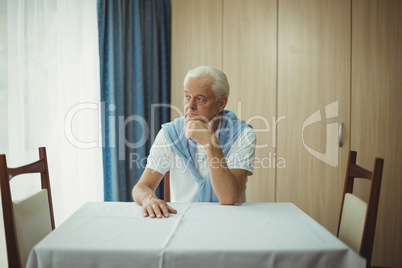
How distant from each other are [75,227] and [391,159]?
7.73 feet

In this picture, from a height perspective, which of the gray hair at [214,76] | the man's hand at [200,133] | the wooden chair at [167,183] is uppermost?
the gray hair at [214,76]

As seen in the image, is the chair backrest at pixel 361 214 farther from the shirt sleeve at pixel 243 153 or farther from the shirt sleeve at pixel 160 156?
the shirt sleeve at pixel 160 156

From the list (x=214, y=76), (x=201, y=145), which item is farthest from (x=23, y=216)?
(x=214, y=76)

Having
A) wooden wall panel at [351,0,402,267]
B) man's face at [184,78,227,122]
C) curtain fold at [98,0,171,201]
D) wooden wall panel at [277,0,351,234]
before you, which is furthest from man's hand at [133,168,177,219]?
wooden wall panel at [351,0,402,267]

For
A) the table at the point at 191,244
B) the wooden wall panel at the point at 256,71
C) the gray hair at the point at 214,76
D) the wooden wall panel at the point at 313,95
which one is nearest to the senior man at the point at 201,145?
the gray hair at the point at 214,76

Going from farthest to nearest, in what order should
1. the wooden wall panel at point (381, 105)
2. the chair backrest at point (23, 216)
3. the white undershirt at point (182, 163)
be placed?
the wooden wall panel at point (381, 105)
the white undershirt at point (182, 163)
the chair backrest at point (23, 216)

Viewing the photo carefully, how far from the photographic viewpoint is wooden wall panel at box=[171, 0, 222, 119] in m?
2.93

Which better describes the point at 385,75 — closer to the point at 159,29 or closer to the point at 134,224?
the point at 159,29

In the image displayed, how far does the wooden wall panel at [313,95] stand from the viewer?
8.90 ft

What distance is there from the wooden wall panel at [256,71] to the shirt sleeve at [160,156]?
1049mm

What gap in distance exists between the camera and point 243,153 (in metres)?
1.81

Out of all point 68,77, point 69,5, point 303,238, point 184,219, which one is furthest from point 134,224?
point 69,5

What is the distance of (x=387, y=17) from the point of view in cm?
262

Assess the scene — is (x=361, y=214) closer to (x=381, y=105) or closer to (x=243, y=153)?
(x=243, y=153)
